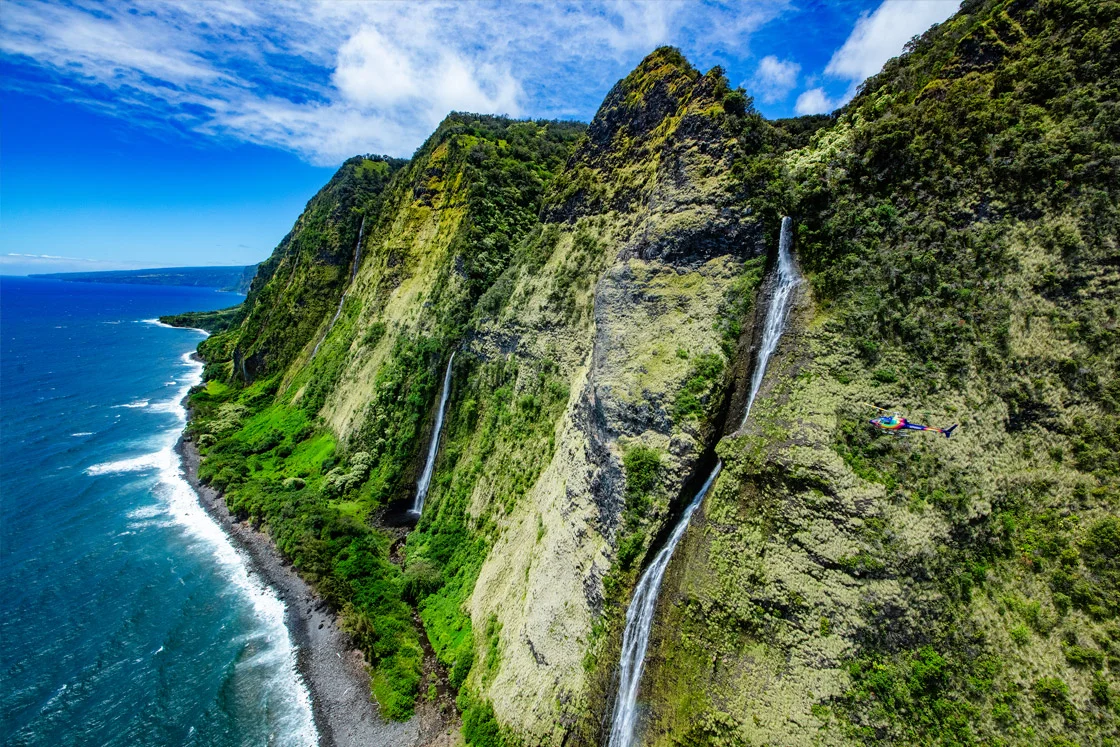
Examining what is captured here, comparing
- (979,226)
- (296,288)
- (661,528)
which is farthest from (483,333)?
(296,288)

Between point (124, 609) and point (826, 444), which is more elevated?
point (826, 444)

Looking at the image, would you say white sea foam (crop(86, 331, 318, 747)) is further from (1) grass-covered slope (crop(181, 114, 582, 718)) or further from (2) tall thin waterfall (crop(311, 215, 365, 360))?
(2) tall thin waterfall (crop(311, 215, 365, 360))

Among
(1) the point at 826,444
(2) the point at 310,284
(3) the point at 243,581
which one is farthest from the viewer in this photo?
(2) the point at 310,284

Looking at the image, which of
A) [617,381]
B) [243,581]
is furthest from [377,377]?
[617,381]

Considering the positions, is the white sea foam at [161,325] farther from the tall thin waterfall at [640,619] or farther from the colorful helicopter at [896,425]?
the colorful helicopter at [896,425]

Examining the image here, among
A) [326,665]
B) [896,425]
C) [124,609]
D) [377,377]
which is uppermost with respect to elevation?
[896,425]

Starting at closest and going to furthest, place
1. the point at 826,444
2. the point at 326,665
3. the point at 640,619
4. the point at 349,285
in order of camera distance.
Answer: the point at 826,444
the point at 640,619
the point at 326,665
the point at 349,285

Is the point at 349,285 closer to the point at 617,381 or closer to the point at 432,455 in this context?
the point at 432,455
